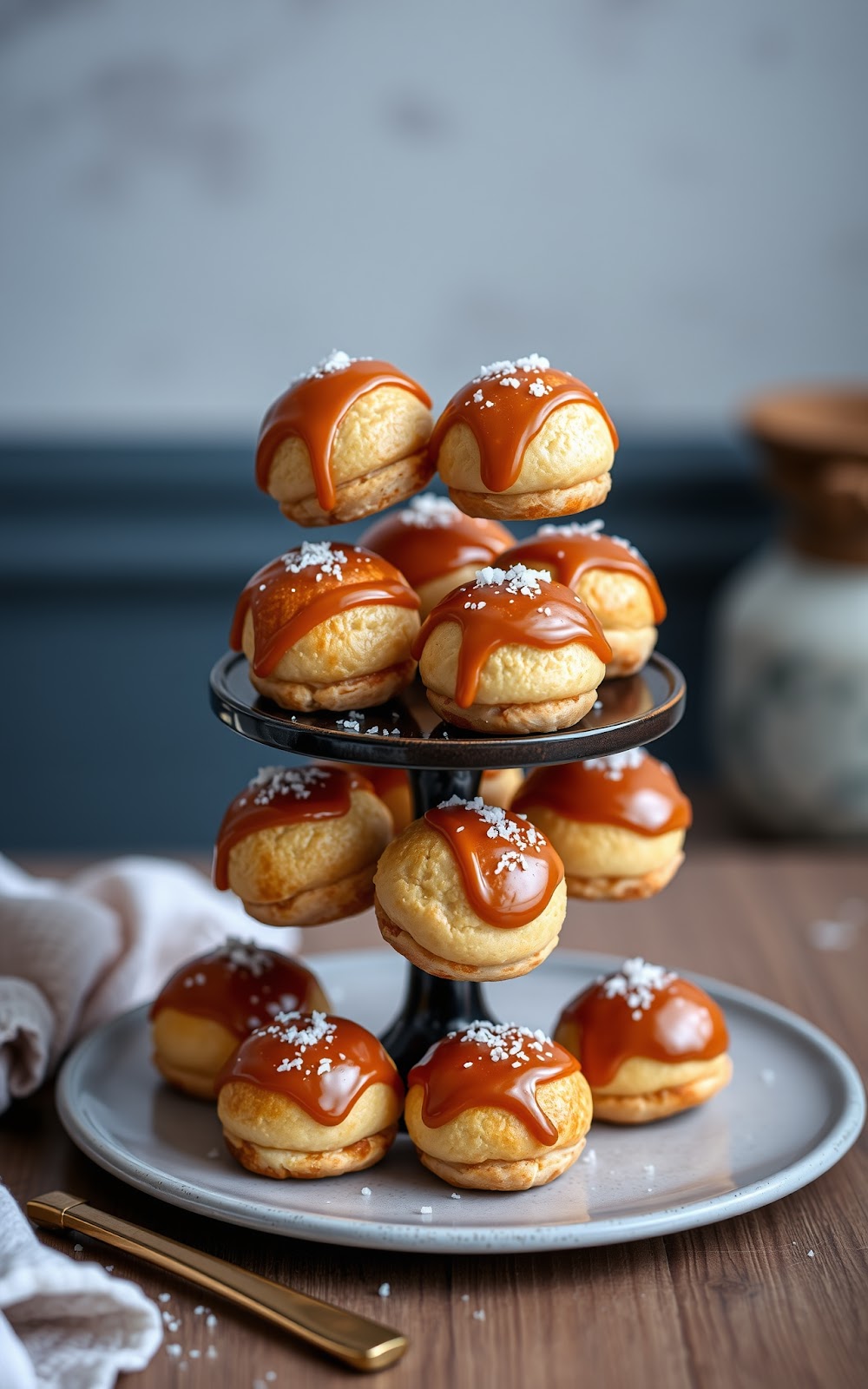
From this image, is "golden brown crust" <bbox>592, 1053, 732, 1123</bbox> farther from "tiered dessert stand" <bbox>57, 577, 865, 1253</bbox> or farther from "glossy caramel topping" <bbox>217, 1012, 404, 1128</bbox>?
"glossy caramel topping" <bbox>217, 1012, 404, 1128</bbox>

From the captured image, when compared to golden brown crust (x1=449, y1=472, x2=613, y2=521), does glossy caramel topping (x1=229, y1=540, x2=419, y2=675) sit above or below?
below

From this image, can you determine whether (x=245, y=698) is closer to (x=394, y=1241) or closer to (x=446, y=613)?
(x=446, y=613)

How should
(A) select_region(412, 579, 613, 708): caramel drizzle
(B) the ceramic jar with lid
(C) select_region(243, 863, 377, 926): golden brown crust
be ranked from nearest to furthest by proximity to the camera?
1. (A) select_region(412, 579, 613, 708): caramel drizzle
2. (C) select_region(243, 863, 377, 926): golden brown crust
3. (B) the ceramic jar with lid

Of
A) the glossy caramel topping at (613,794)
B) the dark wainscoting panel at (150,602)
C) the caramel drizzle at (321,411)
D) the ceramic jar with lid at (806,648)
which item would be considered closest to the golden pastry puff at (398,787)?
the glossy caramel topping at (613,794)

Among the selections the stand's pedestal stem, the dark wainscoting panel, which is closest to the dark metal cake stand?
the stand's pedestal stem

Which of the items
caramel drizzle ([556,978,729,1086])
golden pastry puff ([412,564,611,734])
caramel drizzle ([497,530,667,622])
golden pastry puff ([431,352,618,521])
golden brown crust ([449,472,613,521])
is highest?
golden pastry puff ([431,352,618,521])

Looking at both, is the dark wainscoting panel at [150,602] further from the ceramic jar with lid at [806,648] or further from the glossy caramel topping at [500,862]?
the glossy caramel topping at [500,862]

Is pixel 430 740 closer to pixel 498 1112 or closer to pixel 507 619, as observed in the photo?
pixel 507 619
